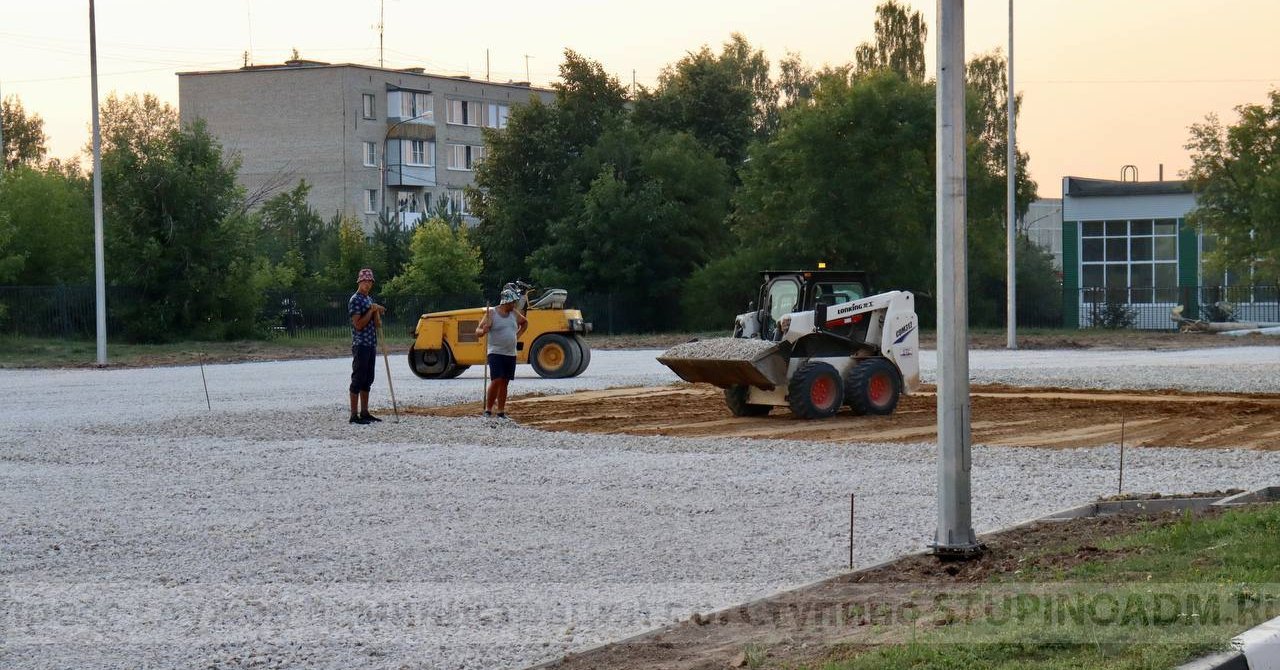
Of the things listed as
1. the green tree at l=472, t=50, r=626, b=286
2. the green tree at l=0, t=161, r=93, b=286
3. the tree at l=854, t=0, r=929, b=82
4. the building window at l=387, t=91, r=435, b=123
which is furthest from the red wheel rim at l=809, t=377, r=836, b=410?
the building window at l=387, t=91, r=435, b=123

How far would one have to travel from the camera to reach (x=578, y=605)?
27.1ft

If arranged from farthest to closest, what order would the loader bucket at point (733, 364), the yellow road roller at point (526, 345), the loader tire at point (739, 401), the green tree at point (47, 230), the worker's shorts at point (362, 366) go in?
the green tree at point (47, 230) → the yellow road roller at point (526, 345) → the loader tire at point (739, 401) → the loader bucket at point (733, 364) → the worker's shorts at point (362, 366)

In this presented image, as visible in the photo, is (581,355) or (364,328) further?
(581,355)

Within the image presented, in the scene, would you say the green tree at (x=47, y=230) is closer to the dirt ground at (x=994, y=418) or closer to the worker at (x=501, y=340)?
the dirt ground at (x=994, y=418)

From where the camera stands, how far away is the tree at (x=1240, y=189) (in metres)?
50.6

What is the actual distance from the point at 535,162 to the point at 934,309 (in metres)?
18.0

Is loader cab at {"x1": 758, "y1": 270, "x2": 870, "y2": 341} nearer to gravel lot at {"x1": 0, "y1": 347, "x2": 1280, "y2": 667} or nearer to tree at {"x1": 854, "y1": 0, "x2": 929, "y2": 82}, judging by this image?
gravel lot at {"x1": 0, "y1": 347, "x2": 1280, "y2": 667}

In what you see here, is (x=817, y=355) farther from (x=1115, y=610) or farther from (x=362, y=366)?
(x=1115, y=610)

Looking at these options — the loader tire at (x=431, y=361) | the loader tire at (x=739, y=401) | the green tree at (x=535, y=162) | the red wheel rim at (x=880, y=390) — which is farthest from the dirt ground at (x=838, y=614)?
the green tree at (x=535, y=162)

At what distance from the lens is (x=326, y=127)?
83188 millimetres

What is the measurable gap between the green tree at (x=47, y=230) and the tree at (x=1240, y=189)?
1480 inches

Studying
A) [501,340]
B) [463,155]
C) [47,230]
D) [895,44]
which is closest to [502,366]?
[501,340]

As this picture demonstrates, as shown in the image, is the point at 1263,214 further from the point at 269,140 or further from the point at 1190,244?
the point at 269,140

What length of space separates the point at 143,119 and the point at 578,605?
280ft
